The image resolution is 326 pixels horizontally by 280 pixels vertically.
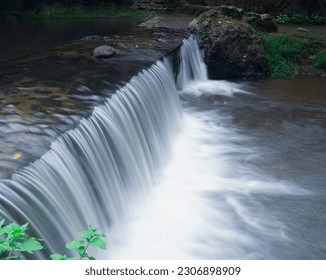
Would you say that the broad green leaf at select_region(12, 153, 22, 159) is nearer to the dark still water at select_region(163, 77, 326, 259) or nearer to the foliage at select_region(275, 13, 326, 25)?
the dark still water at select_region(163, 77, 326, 259)

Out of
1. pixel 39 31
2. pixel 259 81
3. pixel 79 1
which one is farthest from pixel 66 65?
pixel 79 1

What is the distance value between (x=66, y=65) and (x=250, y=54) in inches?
229

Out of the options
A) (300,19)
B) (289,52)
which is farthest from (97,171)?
(300,19)

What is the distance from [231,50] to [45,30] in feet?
26.5

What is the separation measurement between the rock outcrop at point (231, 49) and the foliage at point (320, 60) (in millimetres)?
1651

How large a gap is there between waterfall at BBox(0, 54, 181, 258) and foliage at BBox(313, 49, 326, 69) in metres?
6.40

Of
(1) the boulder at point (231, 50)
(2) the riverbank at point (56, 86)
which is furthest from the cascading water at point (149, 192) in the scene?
(1) the boulder at point (231, 50)

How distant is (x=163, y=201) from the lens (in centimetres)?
600

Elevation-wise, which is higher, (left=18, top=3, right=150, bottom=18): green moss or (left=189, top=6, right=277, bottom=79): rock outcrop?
(left=18, top=3, right=150, bottom=18): green moss

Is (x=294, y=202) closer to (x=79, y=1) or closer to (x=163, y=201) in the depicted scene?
(x=163, y=201)

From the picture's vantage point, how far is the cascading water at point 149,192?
4.12m

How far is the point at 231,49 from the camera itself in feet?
38.9

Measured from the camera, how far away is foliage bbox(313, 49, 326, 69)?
12.5 meters

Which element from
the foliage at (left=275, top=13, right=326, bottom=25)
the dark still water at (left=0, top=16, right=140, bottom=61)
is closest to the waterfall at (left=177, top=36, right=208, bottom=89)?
the dark still water at (left=0, top=16, right=140, bottom=61)
